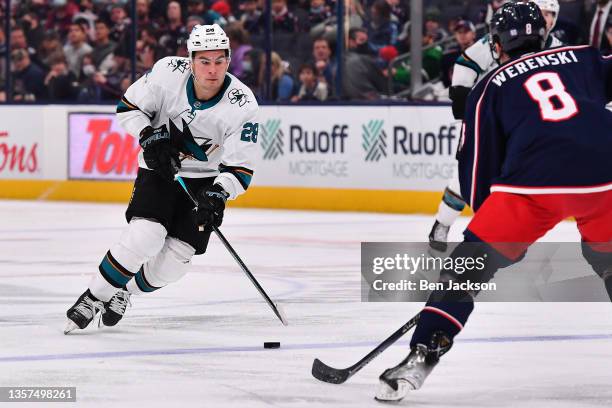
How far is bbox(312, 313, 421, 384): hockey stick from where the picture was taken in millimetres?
4051

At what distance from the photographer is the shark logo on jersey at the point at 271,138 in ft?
41.2

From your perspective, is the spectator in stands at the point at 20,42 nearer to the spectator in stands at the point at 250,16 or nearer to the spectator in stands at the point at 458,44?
the spectator in stands at the point at 250,16

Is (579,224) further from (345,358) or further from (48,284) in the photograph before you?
(48,284)

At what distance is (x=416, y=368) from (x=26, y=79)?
35.5 feet

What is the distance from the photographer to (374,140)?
1209 centimetres

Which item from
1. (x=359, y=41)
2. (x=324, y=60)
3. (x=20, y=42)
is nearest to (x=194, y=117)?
(x=359, y=41)

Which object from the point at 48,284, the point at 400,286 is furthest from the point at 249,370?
the point at 48,284

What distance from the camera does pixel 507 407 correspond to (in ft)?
12.6

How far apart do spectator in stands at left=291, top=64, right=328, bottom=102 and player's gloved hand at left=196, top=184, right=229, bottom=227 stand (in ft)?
23.9

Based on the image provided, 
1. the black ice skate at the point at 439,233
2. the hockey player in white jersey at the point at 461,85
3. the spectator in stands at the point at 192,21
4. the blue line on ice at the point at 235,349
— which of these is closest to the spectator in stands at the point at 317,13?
the spectator in stands at the point at 192,21

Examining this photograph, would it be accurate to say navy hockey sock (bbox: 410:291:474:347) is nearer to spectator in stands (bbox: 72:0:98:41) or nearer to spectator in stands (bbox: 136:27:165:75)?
spectator in stands (bbox: 136:27:165:75)

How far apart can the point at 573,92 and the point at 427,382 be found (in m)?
0.99

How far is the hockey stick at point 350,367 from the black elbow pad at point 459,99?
10.8 feet

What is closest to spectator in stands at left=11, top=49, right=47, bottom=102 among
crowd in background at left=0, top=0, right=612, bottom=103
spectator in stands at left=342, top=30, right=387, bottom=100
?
crowd in background at left=0, top=0, right=612, bottom=103
